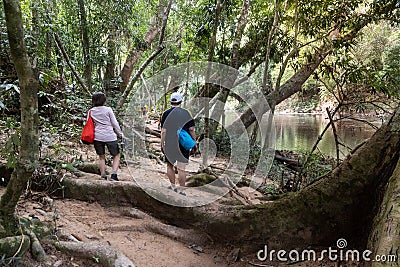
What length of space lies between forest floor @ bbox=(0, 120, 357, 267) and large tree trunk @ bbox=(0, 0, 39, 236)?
2.70 feet

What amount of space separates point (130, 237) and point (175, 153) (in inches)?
62.5

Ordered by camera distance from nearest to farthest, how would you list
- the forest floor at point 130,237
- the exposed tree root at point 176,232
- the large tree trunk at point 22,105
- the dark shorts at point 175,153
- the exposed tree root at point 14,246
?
the large tree trunk at point 22,105, the exposed tree root at point 14,246, the forest floor at point 130,237, the exposed tree root at point 176,232, the dark shorts at point 175,153

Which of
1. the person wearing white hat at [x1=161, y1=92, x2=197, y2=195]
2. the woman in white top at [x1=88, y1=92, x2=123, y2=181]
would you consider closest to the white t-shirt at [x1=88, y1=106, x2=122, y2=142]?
the woman in white top at [x1=88, y1=92, x2=123, y2=181]

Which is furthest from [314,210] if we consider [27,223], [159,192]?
[27,223]

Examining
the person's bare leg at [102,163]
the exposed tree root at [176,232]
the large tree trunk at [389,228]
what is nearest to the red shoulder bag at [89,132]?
the person's bare leg at [102,163]

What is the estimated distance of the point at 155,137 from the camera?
11719mm

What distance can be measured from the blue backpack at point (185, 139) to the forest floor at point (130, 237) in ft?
4.13

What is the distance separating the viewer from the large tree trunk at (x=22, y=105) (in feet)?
6.08

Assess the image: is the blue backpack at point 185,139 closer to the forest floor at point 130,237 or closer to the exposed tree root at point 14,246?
the forest floor at point 130,237

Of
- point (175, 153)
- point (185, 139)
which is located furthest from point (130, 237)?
point (185, 139)

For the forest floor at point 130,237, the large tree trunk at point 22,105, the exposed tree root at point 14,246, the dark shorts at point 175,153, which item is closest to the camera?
the large tree trunk at point 22,105

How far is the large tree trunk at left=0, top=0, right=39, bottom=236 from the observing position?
1.85m

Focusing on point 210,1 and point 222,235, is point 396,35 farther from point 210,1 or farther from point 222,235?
point 222,235

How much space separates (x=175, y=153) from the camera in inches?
183
